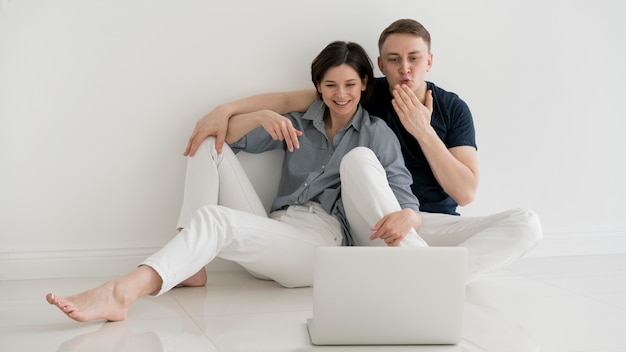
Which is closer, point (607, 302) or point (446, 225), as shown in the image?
point (607, 302)

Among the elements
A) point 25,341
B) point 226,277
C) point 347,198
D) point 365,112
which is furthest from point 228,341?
point 365,112

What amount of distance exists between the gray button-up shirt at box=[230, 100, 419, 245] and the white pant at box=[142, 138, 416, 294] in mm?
47

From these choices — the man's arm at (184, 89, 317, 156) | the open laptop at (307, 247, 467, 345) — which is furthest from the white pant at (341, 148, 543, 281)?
the man's arm at (184, 89, 317, 156)

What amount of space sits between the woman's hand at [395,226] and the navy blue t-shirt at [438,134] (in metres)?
0.59

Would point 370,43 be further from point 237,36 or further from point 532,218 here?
point 532,218

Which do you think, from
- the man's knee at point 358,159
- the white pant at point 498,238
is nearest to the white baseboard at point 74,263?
the man's knee at point 358,159

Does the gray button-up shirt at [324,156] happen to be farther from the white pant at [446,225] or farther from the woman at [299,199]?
the white pant at [446,225]

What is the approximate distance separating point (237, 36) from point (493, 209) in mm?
1238

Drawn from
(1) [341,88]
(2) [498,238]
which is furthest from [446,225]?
(1) [341,88]

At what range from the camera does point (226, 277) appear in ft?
8.68

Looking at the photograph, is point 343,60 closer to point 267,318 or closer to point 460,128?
point 460,128

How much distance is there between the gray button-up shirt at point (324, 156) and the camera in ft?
8.03

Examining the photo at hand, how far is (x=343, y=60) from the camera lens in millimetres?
2535

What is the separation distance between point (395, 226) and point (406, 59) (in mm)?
753
